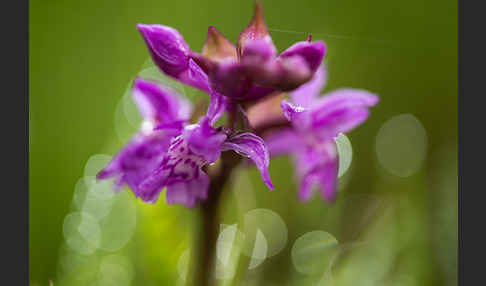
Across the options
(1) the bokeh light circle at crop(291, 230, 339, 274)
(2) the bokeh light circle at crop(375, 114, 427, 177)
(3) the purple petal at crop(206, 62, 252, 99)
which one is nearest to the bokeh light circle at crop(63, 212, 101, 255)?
(1) the bokeh light circle at crop(291, 230, 339, 274)

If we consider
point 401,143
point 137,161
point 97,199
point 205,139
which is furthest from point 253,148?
point 401,143

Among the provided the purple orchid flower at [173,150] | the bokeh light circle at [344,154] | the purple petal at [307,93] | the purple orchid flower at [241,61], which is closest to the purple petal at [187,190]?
the purple orchid flower at [173,150]

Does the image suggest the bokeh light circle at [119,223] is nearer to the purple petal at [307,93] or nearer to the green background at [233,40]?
the green background at [233,40]

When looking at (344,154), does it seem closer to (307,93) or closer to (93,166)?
(307,93)

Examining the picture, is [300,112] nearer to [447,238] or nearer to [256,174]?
[447,238]

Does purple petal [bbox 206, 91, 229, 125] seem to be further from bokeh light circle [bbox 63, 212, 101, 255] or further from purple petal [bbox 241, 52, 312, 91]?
bokeh light circle [bbox 63, 212, 101, 255]
